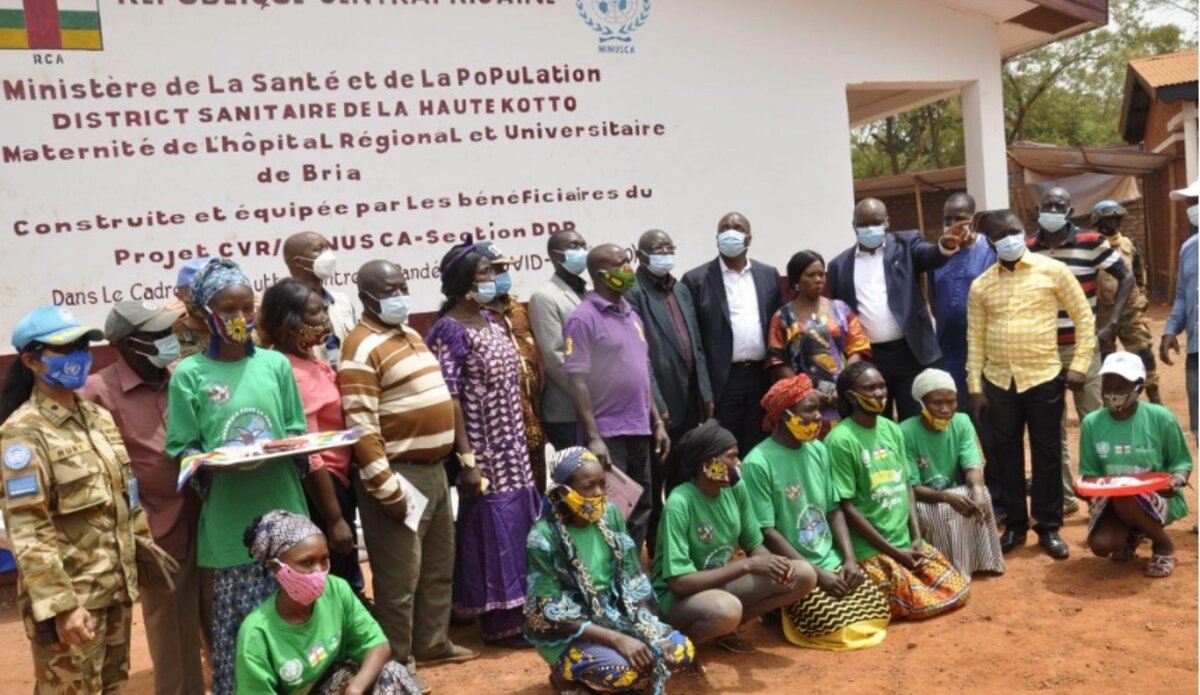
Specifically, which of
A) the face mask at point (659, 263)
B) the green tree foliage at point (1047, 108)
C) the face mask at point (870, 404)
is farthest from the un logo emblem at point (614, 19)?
the green tree foliage at point (1047, 108)

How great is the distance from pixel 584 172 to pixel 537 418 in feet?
7.69

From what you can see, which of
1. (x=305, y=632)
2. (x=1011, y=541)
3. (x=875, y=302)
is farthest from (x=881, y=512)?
(x=305, y=632)

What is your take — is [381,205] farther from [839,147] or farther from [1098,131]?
[1098,131]

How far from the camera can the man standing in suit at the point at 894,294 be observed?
645 centimetres

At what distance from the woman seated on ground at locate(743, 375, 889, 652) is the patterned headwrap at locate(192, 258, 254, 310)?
247 centimetres

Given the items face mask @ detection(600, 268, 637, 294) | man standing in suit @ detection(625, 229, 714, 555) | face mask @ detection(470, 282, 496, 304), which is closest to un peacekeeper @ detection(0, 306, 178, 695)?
face mask @ detection(470, 282, 496, 304)

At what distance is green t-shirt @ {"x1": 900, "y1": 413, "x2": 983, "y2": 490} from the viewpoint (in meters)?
6.19

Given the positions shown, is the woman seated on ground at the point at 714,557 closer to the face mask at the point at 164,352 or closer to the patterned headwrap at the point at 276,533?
the patterned headwrap at the point at 276,533

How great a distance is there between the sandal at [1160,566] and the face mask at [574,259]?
3.19 meters

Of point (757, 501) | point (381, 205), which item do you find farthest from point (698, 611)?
point (381, 205)

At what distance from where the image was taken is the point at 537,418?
5891mm

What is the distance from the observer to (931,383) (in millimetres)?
6117

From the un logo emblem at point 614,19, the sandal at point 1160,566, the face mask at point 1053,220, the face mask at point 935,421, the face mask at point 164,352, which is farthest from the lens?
the un logo emblem at point 614,19

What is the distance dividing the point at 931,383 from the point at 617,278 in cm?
174
